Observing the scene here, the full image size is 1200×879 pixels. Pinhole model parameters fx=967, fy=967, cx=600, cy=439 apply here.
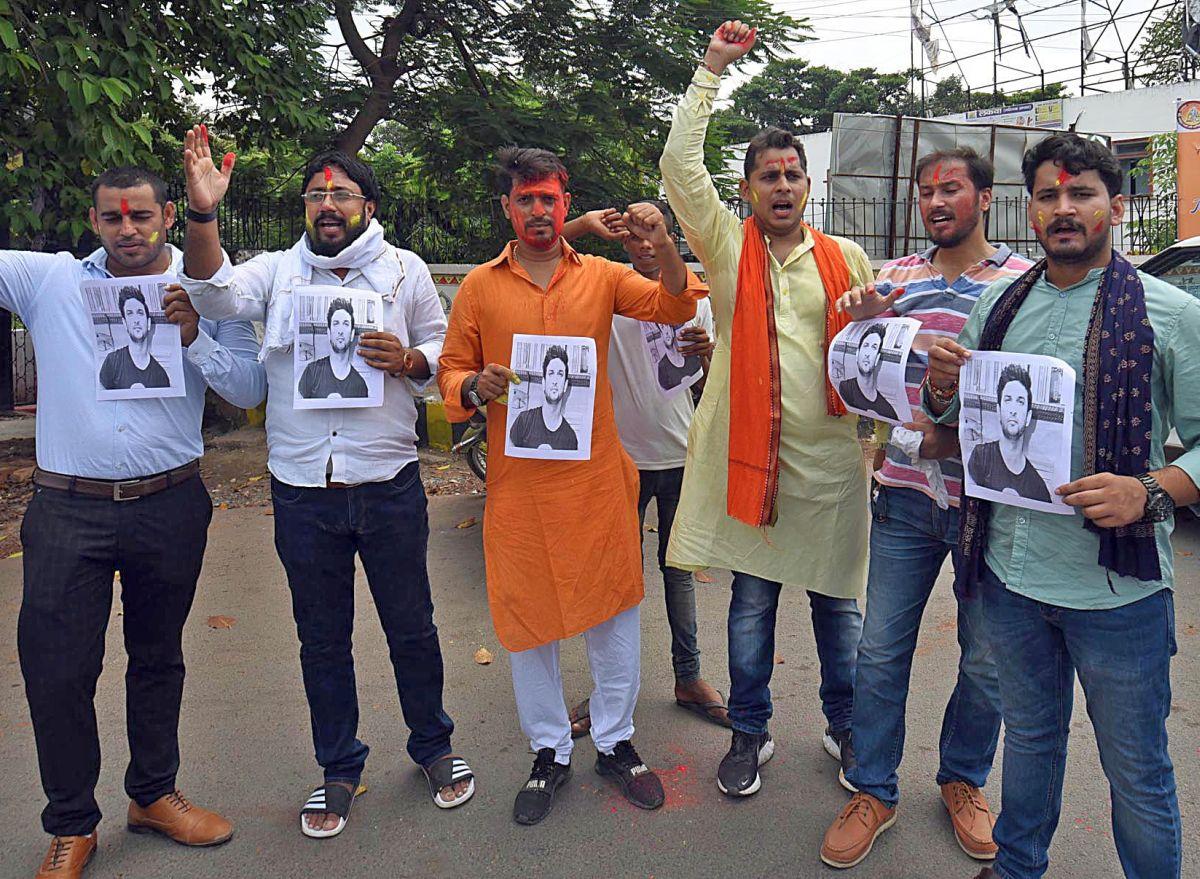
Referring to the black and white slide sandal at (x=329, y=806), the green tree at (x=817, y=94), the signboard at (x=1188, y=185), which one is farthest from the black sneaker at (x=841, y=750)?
the green tree at (x=817, y=94)

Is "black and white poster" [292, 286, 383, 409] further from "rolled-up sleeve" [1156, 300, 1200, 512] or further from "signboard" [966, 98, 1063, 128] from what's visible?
"signboard" [966, 98, 1063, 128]

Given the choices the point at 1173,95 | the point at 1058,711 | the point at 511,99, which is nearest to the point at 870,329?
the point at 1058,711

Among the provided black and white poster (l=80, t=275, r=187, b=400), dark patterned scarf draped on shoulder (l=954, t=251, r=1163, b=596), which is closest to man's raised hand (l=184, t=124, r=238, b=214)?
black and white poster (l=80, t=275, r=187, b=400)

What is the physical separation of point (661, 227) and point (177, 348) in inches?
59.2

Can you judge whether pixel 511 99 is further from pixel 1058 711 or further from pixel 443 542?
pixel 1058 711

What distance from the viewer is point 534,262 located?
318cm

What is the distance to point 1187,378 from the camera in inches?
82.0

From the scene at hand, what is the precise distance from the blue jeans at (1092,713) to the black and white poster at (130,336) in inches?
95.1

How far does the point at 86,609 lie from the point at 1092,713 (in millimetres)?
2698

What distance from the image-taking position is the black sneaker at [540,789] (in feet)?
10.1

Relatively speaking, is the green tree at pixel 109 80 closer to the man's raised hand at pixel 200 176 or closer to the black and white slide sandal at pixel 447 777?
the man's raised hand at pixel 200 176

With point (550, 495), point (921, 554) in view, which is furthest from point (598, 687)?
point (921, 554)

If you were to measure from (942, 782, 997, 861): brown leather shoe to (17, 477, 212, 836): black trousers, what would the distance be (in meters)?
2.47

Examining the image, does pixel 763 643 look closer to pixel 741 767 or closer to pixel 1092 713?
pixel 741 767
